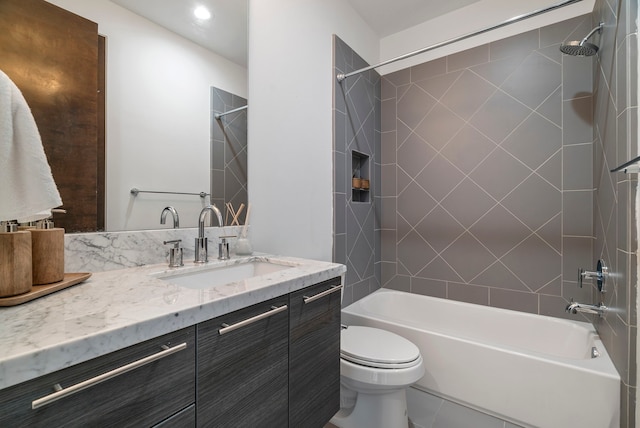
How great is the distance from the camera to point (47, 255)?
2.67 feet

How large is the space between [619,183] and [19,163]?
214 centimetres

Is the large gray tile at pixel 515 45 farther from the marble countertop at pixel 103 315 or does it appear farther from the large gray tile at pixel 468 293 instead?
the marble countertop at pixel 103 315

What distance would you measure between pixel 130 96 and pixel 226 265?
79 cm

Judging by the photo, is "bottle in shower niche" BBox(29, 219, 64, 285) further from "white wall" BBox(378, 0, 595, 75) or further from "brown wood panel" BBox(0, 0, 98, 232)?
"white wall" BBox(378, 0, 595, 75)

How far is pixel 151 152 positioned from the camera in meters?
1.22

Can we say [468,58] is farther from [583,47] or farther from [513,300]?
[513,300]

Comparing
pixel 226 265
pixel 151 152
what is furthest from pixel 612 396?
pixel 151 152

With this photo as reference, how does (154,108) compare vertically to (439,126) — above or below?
below

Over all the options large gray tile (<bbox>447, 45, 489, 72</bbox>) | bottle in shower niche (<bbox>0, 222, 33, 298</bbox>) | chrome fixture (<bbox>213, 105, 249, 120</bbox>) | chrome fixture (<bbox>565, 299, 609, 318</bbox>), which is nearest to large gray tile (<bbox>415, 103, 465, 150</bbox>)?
large gray tile (<bbox>447, 45, 489, 72</bbox>)

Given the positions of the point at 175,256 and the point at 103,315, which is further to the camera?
the point at 175,256

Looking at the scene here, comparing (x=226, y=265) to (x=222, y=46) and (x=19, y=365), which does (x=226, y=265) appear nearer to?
(x=19, y=365)

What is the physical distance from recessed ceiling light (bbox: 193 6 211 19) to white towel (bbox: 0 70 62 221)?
92 centimetres

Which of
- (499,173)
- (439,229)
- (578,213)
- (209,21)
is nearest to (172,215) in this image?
(209,21)

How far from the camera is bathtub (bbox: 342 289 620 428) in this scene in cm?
128
